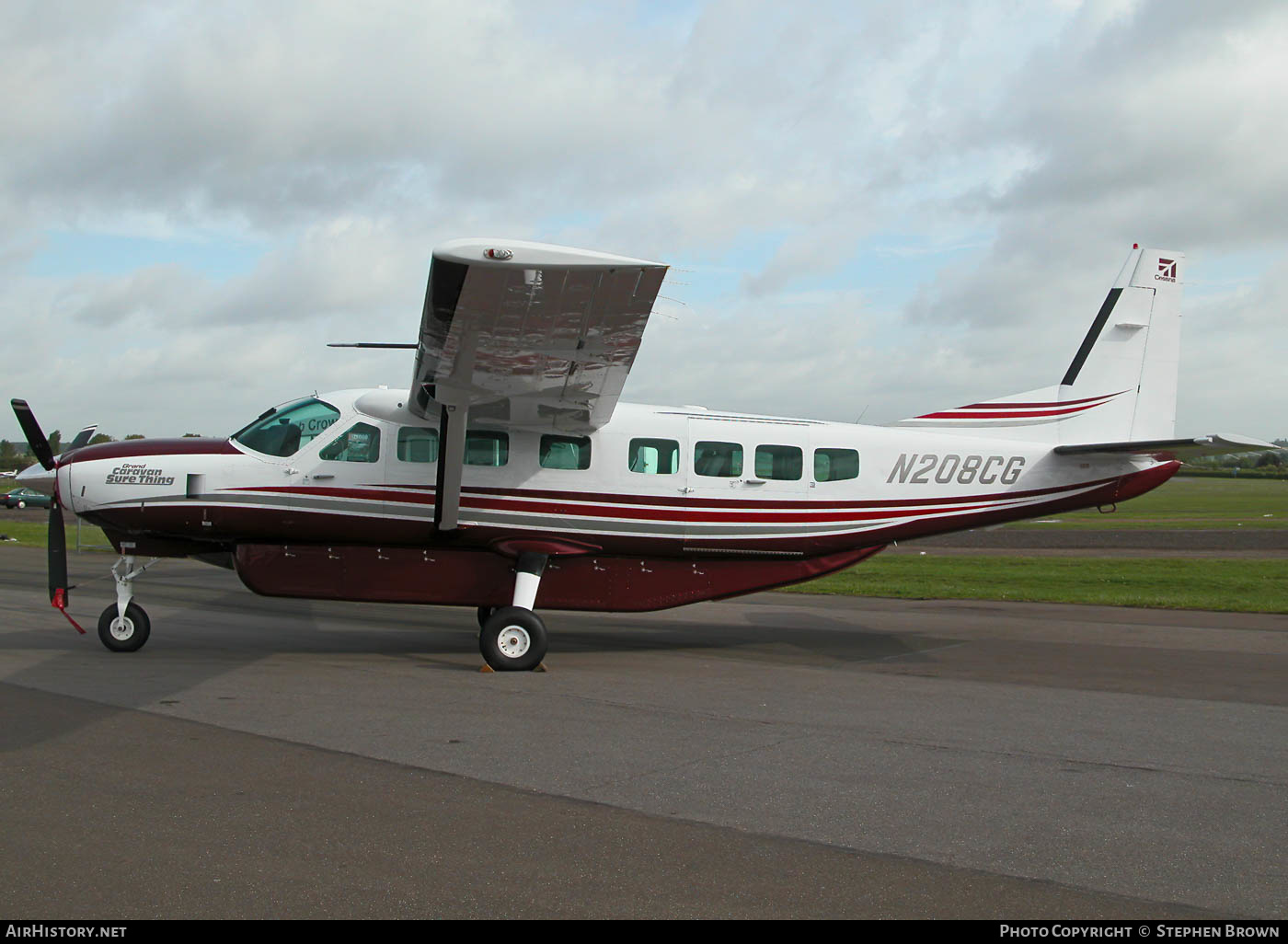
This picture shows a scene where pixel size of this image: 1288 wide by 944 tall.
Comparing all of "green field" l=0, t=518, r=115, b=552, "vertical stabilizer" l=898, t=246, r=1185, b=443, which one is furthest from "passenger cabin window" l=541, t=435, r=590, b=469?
"green field" l=0, t=518, r=115, b=552

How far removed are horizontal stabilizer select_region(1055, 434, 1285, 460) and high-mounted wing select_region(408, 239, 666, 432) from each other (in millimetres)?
5938

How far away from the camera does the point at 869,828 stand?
18.0 ft

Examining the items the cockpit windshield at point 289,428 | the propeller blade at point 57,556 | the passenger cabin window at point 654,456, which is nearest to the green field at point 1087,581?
the passenger cabin window at point 654,456

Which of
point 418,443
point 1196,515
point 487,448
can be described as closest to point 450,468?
point 487,448

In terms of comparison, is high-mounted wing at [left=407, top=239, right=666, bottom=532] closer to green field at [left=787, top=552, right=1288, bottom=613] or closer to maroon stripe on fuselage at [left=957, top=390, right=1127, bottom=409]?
maroon stripe on fuselage at [left=957, top=390, right=1127, bottom=409]

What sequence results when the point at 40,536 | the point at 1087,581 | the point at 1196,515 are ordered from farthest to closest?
the point at 1196,515 → the point at 40,536 → the point at 1087,581

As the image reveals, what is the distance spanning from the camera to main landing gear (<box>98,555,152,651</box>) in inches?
461

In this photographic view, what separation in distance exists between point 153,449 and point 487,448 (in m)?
3.82

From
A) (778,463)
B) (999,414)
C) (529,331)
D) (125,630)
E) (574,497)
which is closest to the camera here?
(529,331)

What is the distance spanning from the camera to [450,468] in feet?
35.9

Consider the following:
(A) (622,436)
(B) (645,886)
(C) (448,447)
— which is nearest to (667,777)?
(B) (645,886)

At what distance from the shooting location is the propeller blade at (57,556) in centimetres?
1159

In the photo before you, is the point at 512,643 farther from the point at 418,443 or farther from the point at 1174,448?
the point at 1174,448

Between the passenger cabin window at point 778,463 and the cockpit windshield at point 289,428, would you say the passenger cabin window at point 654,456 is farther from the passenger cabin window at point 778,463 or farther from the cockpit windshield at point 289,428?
the cockpit windshield at point 289,428
